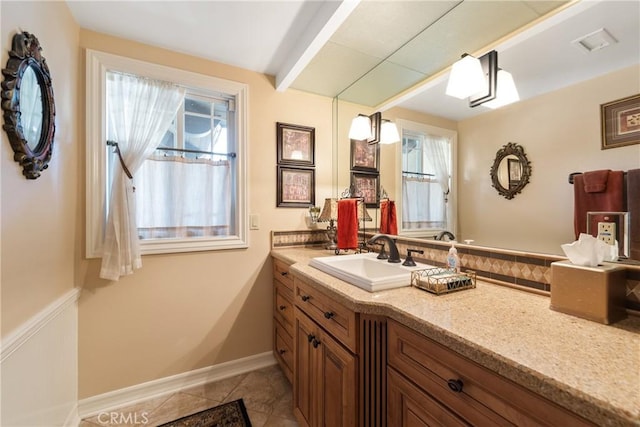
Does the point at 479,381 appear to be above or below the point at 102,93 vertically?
below

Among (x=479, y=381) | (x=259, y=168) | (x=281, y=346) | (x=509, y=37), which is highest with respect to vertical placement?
(x=509, y=37)

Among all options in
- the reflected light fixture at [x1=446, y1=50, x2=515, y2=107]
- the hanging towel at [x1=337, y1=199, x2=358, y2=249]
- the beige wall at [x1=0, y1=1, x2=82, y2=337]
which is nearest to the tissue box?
the reflected light fixture at [x1=446, y1=50, x2=515, y2=107]

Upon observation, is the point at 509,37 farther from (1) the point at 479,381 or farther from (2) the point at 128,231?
(2) the point at 128,231

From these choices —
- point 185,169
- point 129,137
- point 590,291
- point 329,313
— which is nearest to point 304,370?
point 329,313

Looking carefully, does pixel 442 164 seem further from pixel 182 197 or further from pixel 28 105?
pixel 28 105

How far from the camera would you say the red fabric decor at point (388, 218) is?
5.75 feet

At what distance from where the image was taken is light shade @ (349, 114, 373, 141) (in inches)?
78.9

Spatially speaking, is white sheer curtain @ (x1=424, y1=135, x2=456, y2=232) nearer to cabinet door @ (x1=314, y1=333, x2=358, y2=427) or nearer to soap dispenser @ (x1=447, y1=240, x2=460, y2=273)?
soap dispenser @ (x1=447, y1=240, x2=460, y2=273)

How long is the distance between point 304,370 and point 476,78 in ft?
5.65

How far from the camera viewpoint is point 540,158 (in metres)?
1.04

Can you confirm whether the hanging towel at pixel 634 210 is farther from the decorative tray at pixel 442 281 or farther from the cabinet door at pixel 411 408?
the cabinet door at pixel 411 408

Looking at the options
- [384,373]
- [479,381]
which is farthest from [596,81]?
[384,373]

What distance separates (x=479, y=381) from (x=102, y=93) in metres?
2.34

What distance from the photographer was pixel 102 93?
1619mm
